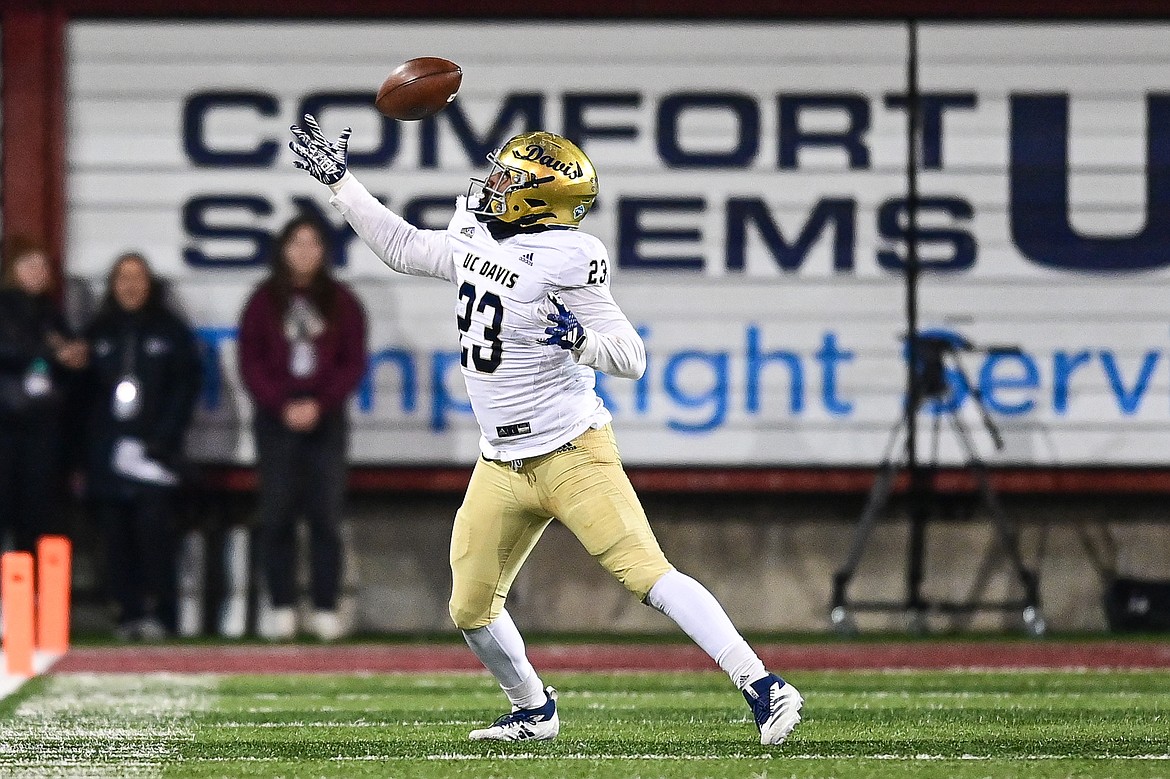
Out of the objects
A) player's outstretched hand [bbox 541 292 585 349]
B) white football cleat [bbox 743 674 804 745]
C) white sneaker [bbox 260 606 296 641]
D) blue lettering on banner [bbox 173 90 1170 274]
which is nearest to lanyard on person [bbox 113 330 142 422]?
blue lettering on banner [bbox 173 90 1170 274]

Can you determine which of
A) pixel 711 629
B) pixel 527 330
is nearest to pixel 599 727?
pixel 711 629

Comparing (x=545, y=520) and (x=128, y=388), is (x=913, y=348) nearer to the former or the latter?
(x=128, y=388)

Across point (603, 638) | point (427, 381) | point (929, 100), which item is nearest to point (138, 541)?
point (427, 381)

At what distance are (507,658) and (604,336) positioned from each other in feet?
3.54

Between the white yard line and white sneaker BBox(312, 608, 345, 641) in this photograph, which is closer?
the white yard line

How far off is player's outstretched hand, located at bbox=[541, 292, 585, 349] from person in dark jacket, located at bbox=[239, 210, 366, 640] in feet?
15.8

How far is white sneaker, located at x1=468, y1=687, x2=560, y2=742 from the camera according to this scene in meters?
6.02

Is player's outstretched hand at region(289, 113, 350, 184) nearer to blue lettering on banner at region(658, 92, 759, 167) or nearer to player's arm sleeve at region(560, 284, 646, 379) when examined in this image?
player's arm sleeve at region(560, 284, 646, 379)

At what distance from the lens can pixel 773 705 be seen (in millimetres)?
5551

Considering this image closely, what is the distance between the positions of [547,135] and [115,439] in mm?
4911

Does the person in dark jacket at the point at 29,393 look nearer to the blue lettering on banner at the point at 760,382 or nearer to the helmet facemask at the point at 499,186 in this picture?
the blue lettering on banner at the point at 760,382

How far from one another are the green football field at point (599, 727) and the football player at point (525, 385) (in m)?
0.37

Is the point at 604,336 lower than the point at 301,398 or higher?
higher

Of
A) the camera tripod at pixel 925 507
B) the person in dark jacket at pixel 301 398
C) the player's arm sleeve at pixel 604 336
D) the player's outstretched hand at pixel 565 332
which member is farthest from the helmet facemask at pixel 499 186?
the camera tripod at pixel 925 507
